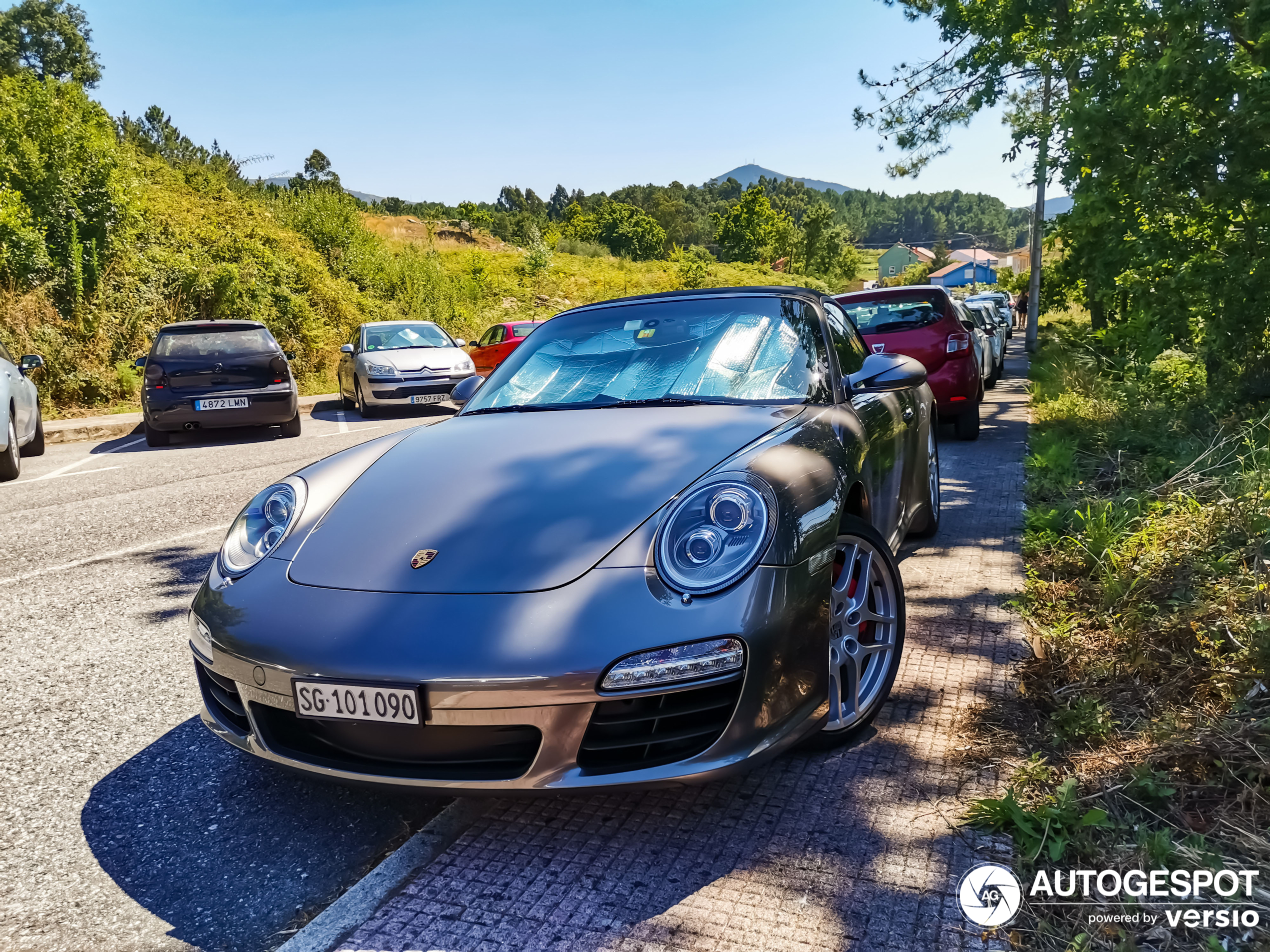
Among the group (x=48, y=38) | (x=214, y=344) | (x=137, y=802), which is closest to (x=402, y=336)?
(x=214, y=344)

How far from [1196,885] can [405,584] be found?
1941 millimetres

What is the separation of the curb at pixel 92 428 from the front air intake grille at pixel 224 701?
1111 cm

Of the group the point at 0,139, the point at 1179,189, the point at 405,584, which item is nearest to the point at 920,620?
the point at 405,584

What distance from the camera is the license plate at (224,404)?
1127 centimetres

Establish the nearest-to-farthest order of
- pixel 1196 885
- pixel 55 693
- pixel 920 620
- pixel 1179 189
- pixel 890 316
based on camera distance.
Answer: pixel 1196 885, pixel 55 693, pixel 920 620, pixel 1179 189, pixel 890 316

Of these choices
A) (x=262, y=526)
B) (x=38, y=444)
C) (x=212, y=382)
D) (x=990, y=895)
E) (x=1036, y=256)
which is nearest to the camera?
(x=990, y=895)

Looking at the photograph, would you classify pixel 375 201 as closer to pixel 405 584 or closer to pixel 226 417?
pixel 226 417

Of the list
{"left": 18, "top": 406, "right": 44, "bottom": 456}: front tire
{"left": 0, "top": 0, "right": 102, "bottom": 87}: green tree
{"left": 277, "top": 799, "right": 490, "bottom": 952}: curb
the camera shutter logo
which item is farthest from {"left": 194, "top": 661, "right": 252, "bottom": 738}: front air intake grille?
{"left": 0, "top": 0, "right": 102, "bottom": 87}: green tree

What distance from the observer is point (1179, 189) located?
273 inches

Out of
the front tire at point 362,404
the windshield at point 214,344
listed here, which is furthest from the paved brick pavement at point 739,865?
the front tire at point 362,404

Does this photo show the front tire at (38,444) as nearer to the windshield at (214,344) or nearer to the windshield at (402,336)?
the windshield at (214,344)

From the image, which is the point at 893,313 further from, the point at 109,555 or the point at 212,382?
the point at 212,382

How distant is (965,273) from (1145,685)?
5558 inches

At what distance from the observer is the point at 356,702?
2225mm
